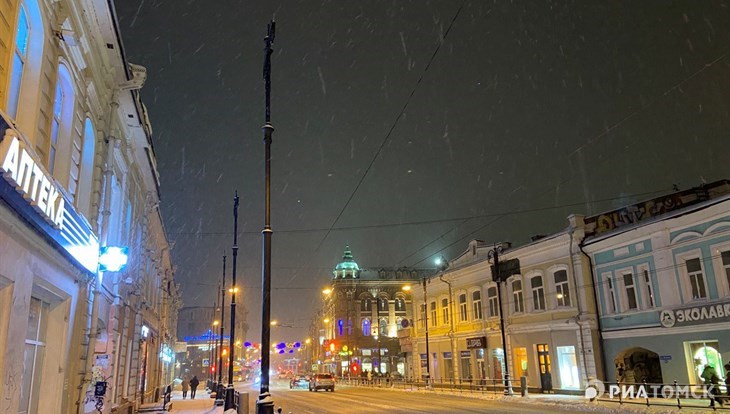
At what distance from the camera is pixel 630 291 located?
26828mm

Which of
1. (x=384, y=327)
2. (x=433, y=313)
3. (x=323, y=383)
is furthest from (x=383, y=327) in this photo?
(x=433, y=313)

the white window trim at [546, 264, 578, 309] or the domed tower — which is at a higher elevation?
the domed tower

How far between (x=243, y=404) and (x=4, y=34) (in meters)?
9.95

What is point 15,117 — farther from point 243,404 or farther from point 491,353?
point 491,353

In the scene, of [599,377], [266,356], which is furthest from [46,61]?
[599,377]

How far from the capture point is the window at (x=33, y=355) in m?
9.05

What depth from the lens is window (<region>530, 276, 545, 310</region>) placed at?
32.0 meters

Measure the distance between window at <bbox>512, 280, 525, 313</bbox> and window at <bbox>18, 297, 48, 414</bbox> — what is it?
28322 millimetres

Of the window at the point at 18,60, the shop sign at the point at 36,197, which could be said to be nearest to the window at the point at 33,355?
the shop sign at the point at 36,197

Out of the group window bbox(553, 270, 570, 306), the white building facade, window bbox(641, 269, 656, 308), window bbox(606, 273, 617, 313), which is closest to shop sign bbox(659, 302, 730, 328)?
window bbox(641, 269, 656, 308)

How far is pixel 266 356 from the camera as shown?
10.9m

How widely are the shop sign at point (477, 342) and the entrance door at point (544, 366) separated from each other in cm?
501

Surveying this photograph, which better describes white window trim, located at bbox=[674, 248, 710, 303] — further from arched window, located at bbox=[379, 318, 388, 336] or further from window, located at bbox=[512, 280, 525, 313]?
arched window, located at bbox=[379, 318, 388, 336]

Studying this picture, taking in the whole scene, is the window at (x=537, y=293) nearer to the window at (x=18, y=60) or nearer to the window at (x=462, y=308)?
the window at (x=462, y=308)
